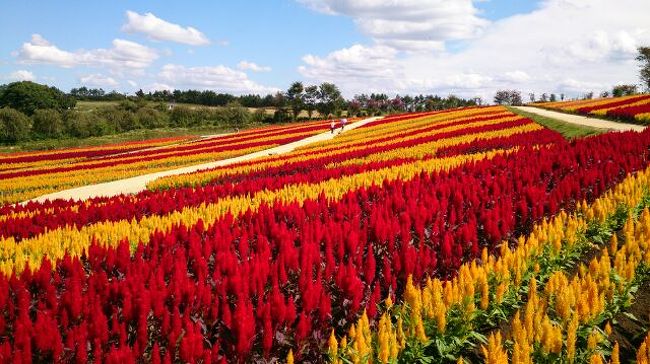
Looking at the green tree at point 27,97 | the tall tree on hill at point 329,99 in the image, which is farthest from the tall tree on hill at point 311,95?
the green tree at point 27,97

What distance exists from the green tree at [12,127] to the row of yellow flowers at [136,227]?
61.7m

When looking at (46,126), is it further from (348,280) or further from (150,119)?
(348,280)

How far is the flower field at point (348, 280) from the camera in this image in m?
3.11

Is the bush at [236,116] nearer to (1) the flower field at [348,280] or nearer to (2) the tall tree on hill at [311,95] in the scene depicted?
(2) the tall tree on hill at [311,95]

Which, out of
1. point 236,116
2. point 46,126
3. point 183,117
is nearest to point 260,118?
point 236,116

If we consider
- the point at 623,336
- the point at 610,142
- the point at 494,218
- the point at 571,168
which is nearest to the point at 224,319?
the point at 623,336

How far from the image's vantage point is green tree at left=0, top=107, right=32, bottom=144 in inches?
2266

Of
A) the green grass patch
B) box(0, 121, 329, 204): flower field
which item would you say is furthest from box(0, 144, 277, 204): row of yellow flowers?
the green grass patch

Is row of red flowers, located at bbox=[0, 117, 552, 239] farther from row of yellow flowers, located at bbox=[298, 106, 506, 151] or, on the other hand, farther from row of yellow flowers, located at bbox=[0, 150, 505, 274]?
row of yellow flowers, located at bbox=[298, 106, 506, 151]

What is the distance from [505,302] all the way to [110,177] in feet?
62.6

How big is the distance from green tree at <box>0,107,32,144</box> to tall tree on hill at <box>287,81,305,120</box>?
1735 inches

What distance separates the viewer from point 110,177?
20.0m

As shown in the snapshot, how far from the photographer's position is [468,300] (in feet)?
12.3

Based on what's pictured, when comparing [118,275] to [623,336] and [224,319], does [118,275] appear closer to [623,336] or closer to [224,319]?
[224,319]
